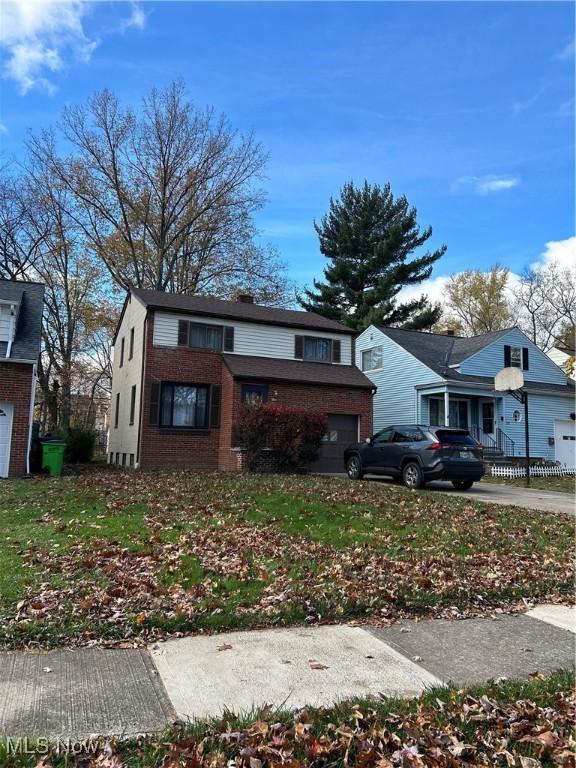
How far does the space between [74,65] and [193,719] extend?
1025cm

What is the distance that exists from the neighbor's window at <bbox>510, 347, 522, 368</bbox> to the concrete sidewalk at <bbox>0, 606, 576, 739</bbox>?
75.1 feet

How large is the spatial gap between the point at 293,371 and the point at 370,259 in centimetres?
2153

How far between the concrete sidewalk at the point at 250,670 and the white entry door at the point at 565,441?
23150mm

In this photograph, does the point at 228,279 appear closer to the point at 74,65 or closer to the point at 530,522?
the point at 74,65

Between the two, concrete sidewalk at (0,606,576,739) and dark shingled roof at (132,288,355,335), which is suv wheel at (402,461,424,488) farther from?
concrete sidewalk at (0,606,576,739)

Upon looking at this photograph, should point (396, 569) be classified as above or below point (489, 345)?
below

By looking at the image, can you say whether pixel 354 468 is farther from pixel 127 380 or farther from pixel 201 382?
pixel 127 380

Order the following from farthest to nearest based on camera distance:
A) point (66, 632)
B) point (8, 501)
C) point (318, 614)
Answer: point (8, 501), point (318, 614), point (66, 632)

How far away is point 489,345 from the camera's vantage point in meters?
25.0

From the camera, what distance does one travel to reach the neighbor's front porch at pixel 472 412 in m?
23.5

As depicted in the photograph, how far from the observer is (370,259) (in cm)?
3909

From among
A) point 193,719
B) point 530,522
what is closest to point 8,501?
point 193,719

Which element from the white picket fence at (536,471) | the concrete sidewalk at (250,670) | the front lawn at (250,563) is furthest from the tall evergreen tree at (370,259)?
the concrete sidewalk at (250,670)

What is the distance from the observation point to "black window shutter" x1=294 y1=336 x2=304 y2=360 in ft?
70.2
